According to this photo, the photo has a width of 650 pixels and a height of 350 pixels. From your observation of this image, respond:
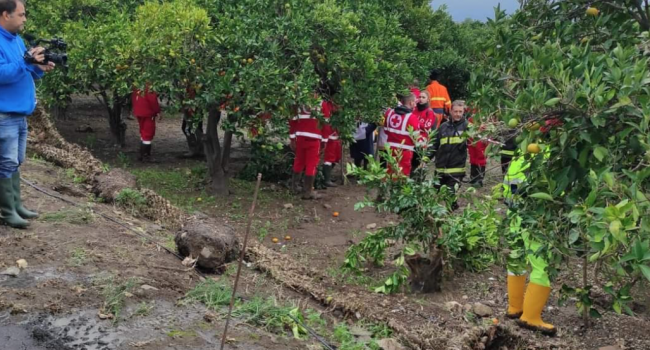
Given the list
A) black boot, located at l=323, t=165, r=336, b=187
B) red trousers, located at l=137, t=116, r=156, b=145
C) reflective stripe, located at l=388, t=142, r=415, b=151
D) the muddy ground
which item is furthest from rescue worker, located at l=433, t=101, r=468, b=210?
red trousers, located at l=137, t=116, r=156, b=145

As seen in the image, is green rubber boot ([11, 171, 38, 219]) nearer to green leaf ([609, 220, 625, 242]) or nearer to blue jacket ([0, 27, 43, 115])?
blue jacket ([0, 27, 43, 115])

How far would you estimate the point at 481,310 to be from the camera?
5.65 meters

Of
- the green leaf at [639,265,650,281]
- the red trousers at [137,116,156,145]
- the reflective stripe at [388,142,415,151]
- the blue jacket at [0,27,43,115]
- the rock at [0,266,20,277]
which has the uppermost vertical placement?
the blue jacket at [0,27,43,115]

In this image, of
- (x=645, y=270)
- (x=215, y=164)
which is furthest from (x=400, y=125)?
(x=645, y=270)

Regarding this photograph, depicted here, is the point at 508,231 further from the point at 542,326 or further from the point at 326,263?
the point at 326,263

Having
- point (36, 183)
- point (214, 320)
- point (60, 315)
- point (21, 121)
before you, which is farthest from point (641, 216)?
point (36, 183)

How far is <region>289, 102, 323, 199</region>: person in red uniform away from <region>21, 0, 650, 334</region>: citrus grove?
0.55m

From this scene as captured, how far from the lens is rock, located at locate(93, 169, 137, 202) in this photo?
6.86 m

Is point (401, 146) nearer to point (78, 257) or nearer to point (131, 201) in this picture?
point (131, 201)

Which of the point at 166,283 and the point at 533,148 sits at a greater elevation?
the point at 533,148

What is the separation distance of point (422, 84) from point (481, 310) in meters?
7.12

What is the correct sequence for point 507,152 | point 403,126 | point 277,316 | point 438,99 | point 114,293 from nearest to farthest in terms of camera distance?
point 507,152
point 114,293
point 277,316
point 403,126
point 438,99

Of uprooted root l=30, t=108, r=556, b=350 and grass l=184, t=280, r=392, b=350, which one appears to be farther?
uprooted root l=30, t=108, r=556, b=350

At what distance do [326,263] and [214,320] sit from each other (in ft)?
9.61
